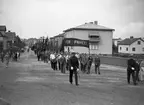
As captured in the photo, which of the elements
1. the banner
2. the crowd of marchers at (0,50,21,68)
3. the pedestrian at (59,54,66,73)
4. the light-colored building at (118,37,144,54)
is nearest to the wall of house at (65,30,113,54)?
the light-colored building at (118,37,144,54)

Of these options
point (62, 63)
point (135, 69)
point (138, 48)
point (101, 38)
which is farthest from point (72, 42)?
point (138, 48)

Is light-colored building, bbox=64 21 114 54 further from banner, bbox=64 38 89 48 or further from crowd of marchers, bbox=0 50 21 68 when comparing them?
banner, bbox=64 38 89 48

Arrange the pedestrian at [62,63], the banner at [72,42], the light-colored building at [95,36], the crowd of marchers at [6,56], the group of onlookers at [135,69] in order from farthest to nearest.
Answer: the light-colored building at [95,36]
the crowd of marchers at [6,56]
the pedestrian at [62,63]
the banner at [72,42]
the group of onlookers at [135,69]

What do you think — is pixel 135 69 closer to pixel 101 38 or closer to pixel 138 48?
pixel 101 38

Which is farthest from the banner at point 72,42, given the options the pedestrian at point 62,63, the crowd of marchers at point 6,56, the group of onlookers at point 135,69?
the crowd of marchers at point 6,56

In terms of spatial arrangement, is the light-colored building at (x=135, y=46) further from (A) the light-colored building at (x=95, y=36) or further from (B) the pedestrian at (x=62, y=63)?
(B) the pedestrian at (x=62, y=63)

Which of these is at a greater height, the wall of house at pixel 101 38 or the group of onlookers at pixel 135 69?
the wall of house at pixel 101 38

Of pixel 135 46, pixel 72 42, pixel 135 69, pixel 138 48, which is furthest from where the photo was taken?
pixel 138 48

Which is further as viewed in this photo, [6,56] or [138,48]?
[138,48]

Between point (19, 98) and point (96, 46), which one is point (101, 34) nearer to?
point (96, 46)

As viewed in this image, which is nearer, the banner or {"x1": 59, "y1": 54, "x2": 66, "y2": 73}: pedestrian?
the banner

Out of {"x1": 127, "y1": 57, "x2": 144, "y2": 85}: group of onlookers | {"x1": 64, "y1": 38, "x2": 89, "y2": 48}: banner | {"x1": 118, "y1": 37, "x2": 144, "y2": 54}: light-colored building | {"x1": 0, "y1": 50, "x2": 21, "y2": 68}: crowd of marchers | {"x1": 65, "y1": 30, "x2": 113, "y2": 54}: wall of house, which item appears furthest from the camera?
{"x1": 118, "y1": 37, "x2": 144, "y2": 54}: light-colored building

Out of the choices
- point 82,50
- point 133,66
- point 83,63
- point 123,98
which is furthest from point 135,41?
point 123,98

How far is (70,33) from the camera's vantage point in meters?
70.7
